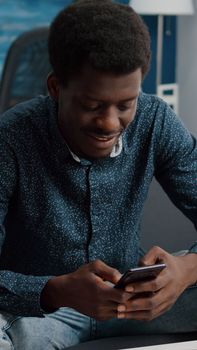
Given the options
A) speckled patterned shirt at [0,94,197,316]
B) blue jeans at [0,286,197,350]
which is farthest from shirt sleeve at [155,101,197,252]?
blue jeans at [0,286,197,350]

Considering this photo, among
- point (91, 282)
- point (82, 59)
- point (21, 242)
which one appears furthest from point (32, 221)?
point (82, 59)

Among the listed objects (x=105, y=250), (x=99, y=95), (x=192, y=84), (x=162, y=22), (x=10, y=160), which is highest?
(x=99, y=95)

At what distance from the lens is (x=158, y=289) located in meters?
1.14

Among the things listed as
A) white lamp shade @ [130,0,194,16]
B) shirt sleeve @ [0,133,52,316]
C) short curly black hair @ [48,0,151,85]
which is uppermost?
short curly black hair @ [48,0,151,85]

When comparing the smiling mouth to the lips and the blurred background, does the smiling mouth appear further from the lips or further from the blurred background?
the blurred background

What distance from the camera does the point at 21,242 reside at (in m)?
1.31

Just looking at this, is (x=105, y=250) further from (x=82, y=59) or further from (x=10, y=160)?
(x=82, y=59)

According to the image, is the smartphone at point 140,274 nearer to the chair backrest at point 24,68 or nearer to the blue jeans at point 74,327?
the blue jeans at point 74,327

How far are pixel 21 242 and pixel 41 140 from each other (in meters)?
0.19

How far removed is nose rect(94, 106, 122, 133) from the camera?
3.72 ft

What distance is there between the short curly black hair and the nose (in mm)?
64

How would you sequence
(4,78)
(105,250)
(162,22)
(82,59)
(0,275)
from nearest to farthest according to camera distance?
1. (82,59)
2. (0,275)
3. (105,250)
4. (4,78)
5. (162,22)

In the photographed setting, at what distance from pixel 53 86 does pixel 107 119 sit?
125mm

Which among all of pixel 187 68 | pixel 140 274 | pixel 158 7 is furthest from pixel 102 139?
pixel 187 68
